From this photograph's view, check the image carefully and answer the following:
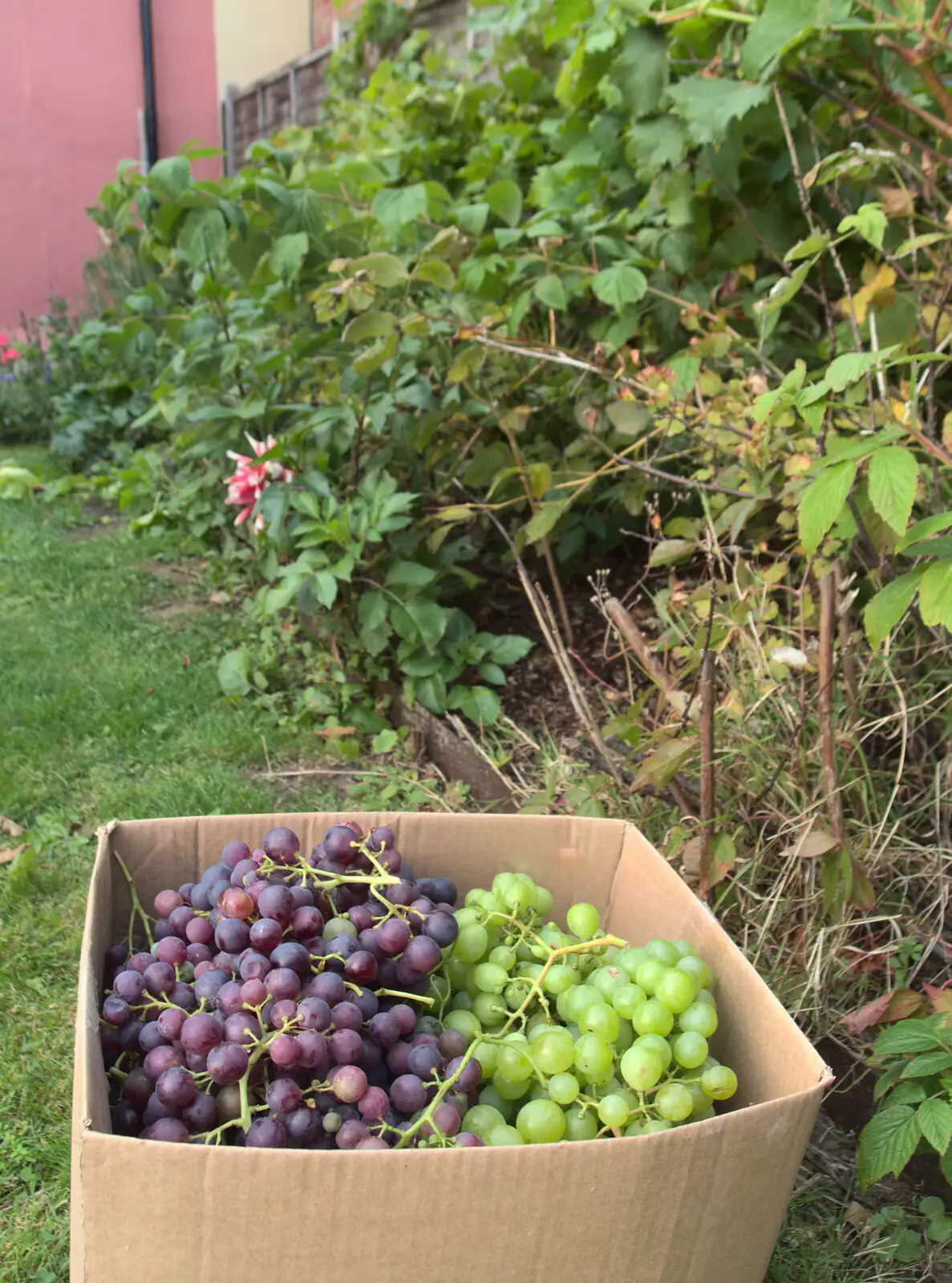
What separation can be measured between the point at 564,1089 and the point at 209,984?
1.13ft

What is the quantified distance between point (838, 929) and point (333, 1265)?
1.03m

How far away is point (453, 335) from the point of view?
2.33m

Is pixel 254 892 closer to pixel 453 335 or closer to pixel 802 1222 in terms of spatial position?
pixel 802 1222

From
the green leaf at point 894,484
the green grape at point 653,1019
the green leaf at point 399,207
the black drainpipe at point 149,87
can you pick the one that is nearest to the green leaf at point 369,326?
the green leaf at point 399,207

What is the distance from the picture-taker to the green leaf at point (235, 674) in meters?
2.61

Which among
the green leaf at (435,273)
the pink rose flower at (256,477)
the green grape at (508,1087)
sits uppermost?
the green leaf at (435,273)

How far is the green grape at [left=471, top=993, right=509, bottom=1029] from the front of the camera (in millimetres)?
1001

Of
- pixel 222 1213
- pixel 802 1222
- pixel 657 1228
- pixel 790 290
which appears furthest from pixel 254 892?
pixel 790 290

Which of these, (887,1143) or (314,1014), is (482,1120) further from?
(887,1143)

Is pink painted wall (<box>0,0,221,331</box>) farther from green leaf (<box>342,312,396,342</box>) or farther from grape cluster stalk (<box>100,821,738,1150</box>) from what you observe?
grape cluster stalk (<box>100,821,738,1150</box>)

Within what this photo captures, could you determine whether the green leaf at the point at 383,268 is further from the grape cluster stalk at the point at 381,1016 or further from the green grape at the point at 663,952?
the green grape at the point at 663,952

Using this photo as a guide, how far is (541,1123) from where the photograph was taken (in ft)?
2.86

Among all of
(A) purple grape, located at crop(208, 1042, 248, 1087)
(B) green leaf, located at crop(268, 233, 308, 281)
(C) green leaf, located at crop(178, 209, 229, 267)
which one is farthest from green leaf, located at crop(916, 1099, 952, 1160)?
(C) green leaf, located at crop(178, 209, 229, 267)

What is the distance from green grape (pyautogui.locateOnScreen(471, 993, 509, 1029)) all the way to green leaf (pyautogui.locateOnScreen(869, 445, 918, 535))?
69cm
